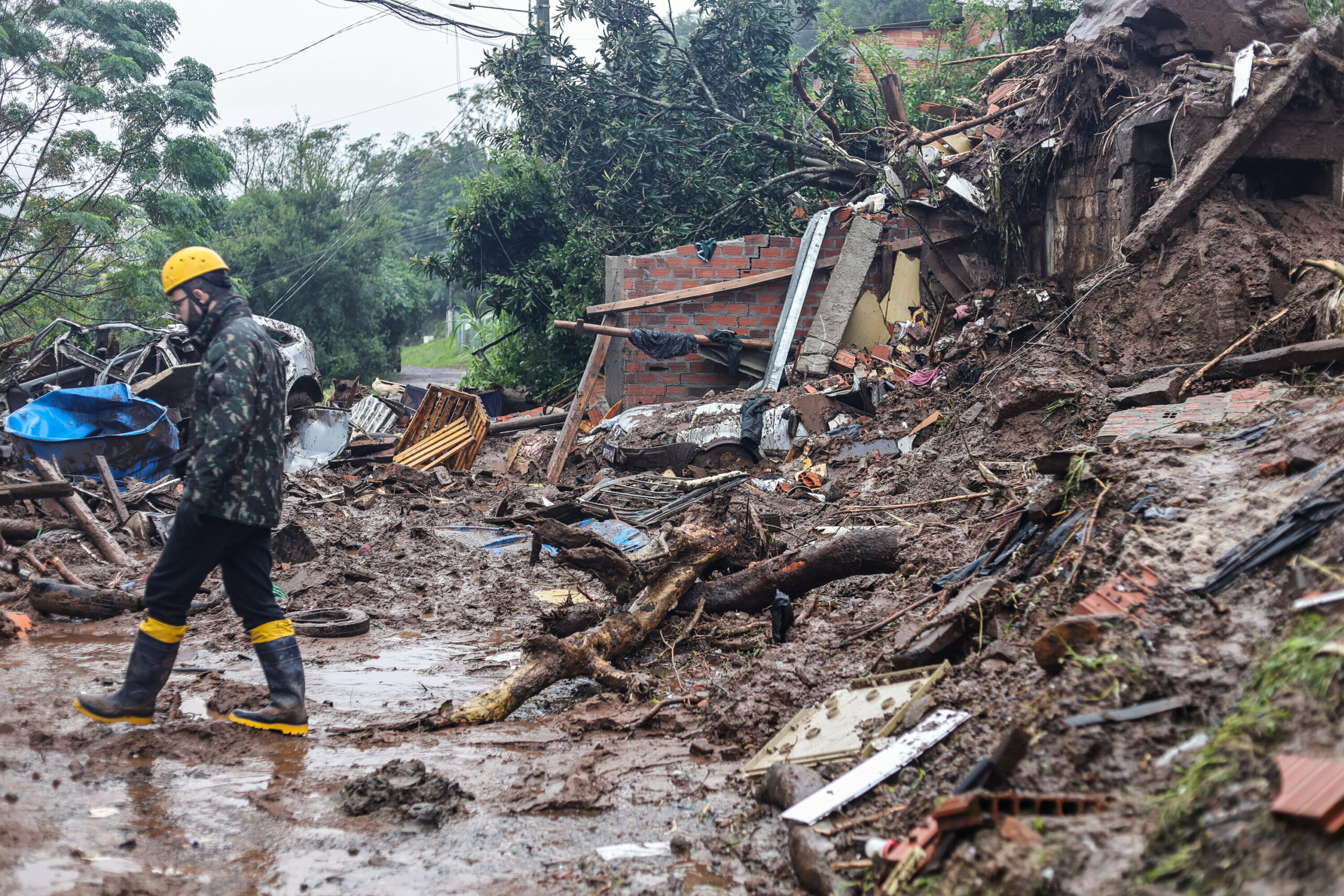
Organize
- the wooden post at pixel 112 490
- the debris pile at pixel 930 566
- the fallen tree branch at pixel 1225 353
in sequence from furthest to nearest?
the wooden post at pixel 112 490 < the fallen tree branch at pixel 1225 353 < the debris pile at pixel 930 566

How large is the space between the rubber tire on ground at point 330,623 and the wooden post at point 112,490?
11.3 ft

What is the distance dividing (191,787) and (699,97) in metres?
13.3

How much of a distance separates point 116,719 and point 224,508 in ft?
3.10

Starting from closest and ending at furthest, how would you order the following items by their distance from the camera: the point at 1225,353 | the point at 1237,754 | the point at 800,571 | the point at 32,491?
the point at 1237,754 → the point at 800,571 → the point at 1225,353 → the point at 32,491

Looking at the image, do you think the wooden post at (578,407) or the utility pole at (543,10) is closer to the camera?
the wooden post at (578,407)

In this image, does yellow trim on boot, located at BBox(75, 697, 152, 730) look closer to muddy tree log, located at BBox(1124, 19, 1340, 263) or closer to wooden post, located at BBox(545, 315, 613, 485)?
muddy tree log, located at BBox(1124, 19, 1340, 263)

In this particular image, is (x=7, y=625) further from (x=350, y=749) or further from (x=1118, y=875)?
(x=1118, y=875)

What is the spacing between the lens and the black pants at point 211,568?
3631 millimetres

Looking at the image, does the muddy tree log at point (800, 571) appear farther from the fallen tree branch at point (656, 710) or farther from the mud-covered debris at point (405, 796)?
the mud-covered debris at point (405, 796)

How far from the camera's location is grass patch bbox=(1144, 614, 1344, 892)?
1.75m

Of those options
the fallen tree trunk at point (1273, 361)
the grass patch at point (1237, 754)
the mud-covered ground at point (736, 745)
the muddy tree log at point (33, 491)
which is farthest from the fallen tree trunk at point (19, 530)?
the fallen tree trunk at point (1273, 361)

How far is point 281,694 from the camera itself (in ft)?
12.4

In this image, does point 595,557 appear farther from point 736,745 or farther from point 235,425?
point 235,425

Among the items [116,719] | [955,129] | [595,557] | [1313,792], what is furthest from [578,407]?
[1313,792]
